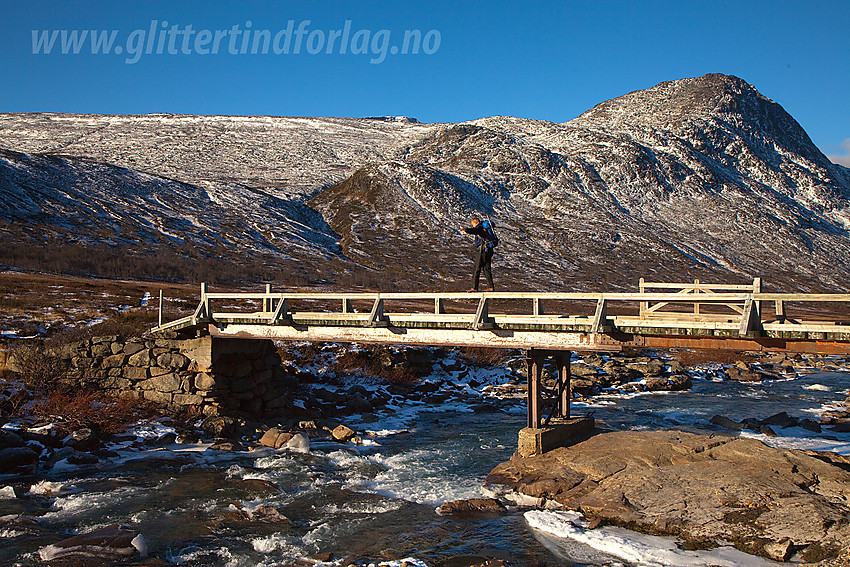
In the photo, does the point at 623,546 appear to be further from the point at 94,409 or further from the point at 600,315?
the point at 94,409

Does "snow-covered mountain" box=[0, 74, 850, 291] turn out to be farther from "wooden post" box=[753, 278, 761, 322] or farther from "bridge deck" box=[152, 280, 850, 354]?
"wooden post" box=[753, 278, 761, 322]

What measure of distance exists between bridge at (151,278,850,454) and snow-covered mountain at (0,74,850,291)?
5911 centimetres

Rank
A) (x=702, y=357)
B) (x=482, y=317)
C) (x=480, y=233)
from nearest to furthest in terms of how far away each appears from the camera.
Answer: (x=482, y=317), (x=480, y=233), (x=702, y=357)

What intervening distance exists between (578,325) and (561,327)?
16.8 inches

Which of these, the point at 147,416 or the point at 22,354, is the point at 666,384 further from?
the point at 22,354

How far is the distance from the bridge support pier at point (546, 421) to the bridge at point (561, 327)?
0.03 m

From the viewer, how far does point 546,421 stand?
59.9 feet

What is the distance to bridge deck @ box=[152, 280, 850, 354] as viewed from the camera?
12.7 meters

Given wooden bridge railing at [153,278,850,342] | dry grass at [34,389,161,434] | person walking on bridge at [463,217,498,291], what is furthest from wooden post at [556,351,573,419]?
dry grass at [34,389,161,434]

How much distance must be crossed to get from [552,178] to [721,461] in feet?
393

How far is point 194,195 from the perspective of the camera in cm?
11131

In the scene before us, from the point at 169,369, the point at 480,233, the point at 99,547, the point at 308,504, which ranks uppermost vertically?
the point at 480,233

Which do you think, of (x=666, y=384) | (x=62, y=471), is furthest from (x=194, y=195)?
(x=62, y=471)

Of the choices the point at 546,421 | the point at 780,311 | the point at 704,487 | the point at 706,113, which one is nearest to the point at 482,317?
the point at 546,421
